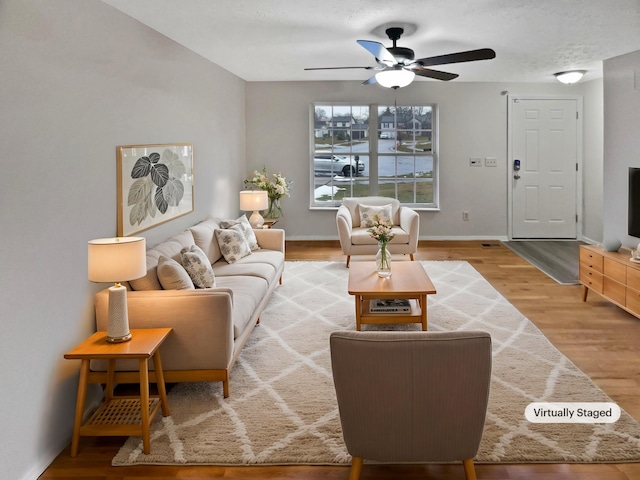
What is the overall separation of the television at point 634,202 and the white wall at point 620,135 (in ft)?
0.72

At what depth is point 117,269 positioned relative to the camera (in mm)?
2783

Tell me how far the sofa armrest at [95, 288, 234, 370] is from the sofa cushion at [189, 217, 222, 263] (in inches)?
66.8

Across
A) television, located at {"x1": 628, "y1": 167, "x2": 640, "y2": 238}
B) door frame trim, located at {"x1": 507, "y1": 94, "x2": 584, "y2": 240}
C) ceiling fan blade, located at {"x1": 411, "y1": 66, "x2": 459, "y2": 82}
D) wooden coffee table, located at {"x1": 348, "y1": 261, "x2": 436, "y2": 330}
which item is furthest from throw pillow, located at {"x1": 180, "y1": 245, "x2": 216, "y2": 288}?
door frame trim, located at {"x1": 507, "y1": 94, "x2": 584, "y2": 240}

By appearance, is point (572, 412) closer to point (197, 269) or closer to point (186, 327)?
point (186, 327)

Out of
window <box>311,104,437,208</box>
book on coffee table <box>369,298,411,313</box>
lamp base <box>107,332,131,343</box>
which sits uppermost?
window <box>311,104,437,208</box>

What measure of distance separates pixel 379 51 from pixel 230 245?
2140 millimetres

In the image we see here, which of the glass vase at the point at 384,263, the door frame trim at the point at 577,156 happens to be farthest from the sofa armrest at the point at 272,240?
the door frame trim at the point at 577,156

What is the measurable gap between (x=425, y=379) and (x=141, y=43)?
321cm

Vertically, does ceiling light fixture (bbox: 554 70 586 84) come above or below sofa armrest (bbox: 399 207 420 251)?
above

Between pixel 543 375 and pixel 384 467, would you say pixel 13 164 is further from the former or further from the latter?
pixel 543 375

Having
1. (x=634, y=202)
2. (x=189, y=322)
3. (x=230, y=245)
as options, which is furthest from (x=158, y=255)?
(x=634, y=202)

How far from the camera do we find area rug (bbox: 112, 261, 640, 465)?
262 cm

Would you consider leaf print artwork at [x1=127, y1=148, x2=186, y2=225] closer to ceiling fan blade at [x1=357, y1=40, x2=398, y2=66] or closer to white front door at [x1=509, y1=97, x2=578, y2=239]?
ceiling fan blade at [x1=357, y1=40, x2=398, y2=66]

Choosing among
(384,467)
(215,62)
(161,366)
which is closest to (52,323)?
(161,366)
